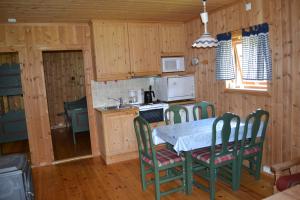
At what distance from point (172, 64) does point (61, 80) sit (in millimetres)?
3916

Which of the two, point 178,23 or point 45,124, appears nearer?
point 45,124

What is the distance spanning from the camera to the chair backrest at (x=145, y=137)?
2.72m

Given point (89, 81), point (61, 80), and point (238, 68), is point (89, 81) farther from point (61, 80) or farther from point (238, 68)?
point (61, 80)

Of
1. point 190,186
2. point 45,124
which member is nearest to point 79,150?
point 45,124

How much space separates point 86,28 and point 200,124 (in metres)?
2.64

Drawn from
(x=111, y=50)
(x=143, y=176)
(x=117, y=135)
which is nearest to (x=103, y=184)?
(x=143, y=176)

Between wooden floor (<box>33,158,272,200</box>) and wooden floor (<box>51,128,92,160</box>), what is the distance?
49cm

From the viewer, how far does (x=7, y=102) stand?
6.35 m

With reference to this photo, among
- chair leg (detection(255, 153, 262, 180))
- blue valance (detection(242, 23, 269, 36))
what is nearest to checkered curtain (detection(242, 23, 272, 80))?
blue valance (detection(242, 23, 269, 36))

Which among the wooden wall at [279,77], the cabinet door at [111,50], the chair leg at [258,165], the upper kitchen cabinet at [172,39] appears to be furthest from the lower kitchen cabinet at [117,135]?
the chair leg at [258,165]

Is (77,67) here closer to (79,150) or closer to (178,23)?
(79,150)

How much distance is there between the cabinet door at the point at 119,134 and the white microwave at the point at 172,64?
1170mm

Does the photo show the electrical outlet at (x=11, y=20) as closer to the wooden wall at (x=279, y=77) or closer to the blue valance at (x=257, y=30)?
the wooden wall at (x=279, y=77)

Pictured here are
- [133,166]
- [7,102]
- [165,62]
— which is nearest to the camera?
[133,166]
